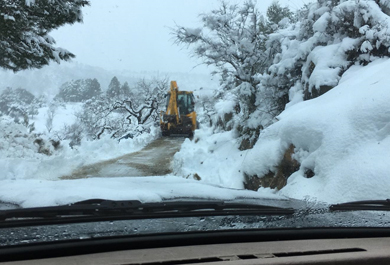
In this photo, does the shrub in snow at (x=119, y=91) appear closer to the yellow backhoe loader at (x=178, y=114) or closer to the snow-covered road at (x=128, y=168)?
the yellow backhoe loader at (x=178, y=114)

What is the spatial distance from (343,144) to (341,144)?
3 centimetres

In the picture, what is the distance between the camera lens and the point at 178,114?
830 inches

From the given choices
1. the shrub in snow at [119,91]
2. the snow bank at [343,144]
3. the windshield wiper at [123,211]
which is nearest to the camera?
the windshield wiper at [123,211]

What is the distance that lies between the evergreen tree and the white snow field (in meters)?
6.26

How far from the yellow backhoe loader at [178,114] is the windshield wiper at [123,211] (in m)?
18.4

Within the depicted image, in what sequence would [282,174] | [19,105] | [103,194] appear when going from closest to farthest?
[103,194] < [282,174] < [19,105]

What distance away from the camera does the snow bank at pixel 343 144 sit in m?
4.36

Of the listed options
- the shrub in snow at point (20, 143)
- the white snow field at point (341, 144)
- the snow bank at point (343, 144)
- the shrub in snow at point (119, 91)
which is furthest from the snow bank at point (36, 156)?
the shrub in snow at point (119, 91)

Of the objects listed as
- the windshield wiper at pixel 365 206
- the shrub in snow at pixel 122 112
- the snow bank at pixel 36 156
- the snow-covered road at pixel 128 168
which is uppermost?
the shrub in snow at pixel 122 112

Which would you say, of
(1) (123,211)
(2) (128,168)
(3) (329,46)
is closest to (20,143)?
(2) (128,168)

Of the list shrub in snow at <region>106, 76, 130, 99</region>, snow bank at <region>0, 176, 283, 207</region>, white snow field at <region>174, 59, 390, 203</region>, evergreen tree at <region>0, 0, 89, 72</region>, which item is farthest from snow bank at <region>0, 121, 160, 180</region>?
shrub in snow at <region>106, 76, 130, 99</region>

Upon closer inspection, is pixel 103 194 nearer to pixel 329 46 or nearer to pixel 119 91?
pixel 329 46

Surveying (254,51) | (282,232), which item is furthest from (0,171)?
(254,51)

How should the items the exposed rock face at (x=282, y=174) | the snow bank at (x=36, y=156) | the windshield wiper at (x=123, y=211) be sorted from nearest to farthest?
the windshield wiper at (x=123, y=211), the exposed rock face at (x=282, y=174), the snow bank at (x=36, y=156)
